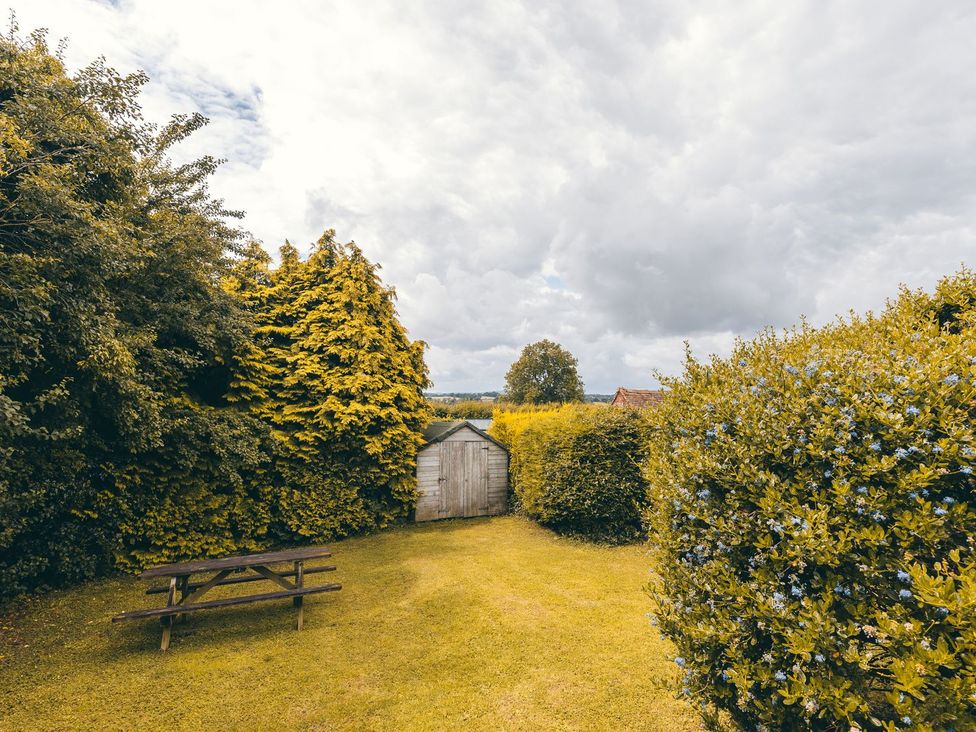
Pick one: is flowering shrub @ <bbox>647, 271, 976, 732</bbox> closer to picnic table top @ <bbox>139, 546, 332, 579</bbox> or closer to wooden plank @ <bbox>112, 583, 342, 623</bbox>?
wooden plank @ <bbox>112, 583, 342, 623</bbox>

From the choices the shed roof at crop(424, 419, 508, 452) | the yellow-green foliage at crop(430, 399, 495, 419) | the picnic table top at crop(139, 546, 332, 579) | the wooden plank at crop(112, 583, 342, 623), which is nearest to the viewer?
the wooden plank at crop(112, 583, 342, 623)

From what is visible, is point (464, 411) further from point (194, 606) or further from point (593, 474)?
point (194, 606)

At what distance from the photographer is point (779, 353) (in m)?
3.93

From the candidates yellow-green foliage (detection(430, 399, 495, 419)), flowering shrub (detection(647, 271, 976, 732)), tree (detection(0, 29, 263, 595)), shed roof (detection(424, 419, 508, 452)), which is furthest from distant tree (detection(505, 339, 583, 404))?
flowering shrub (detection(647, 271, 976, 732))

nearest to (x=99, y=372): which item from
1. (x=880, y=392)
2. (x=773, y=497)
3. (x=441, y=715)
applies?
(x=441, y=715)

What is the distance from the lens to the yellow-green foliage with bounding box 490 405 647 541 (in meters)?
11.8

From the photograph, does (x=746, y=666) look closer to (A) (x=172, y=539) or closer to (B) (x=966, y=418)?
(B) (x=966, y=418)

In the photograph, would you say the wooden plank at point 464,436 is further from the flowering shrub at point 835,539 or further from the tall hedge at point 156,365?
the flowering shrub at point 835,539

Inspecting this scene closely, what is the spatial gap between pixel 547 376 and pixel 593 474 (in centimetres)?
4147

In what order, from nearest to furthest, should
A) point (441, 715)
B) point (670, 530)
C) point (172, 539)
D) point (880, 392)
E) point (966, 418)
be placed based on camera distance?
point (966, 418) < point (880, 392) < point (670, 530) < point (441, 715) < point (172, 539)

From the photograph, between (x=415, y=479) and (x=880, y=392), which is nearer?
(x=880, y=392)

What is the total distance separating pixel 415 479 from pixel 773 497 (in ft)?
39.0

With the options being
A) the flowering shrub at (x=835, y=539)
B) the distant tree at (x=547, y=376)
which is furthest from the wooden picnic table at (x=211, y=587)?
the distant tree at (x=547, y=376)

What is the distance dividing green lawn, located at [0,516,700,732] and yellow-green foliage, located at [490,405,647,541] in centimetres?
257
